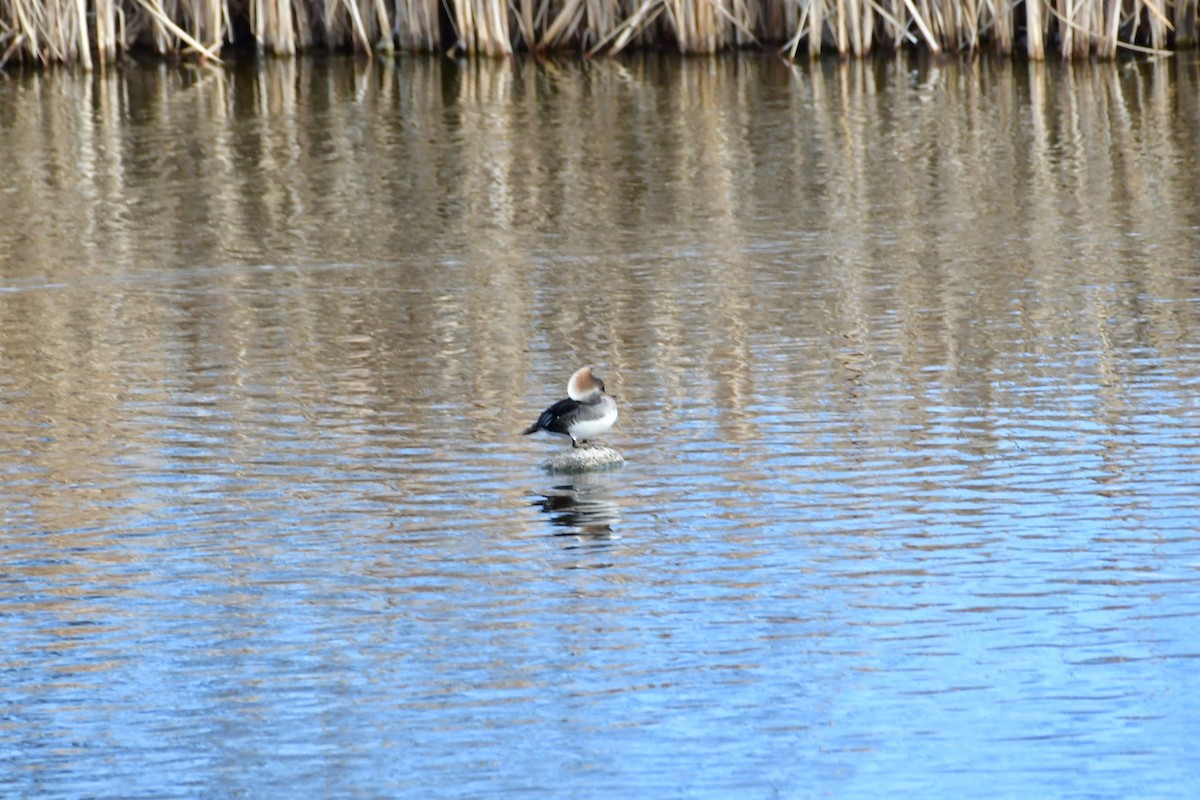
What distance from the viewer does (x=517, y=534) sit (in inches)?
333

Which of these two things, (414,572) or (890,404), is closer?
(414,572)

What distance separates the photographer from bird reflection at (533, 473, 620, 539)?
28.1 ft

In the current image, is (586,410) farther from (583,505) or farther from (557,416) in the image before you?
(583,505)

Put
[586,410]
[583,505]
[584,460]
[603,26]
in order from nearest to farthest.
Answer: [583,505] < [586,410] < [584,460] < [603,26]

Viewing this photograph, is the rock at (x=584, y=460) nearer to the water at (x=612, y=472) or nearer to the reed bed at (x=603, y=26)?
the water at (x=612, y=472)

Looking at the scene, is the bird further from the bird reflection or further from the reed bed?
the reed bed

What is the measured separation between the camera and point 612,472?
30.8 feet

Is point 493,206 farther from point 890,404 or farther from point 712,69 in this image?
point 712,69

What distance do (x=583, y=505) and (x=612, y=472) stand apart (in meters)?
0.52

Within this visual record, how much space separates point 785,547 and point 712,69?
1684 cm

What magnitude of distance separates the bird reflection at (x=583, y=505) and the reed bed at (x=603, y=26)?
50.1 feet

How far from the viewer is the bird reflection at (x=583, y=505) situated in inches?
337

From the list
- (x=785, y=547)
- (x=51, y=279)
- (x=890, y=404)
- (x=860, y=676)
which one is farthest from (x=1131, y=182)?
(x=860, y=676)

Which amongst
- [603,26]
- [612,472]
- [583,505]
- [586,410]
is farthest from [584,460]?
[603,26]
